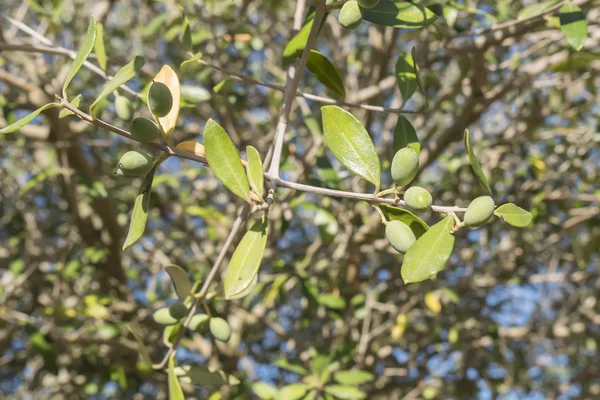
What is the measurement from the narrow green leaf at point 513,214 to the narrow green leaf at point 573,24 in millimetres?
598

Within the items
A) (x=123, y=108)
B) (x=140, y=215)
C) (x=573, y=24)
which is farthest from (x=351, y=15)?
(x=573, y=24)

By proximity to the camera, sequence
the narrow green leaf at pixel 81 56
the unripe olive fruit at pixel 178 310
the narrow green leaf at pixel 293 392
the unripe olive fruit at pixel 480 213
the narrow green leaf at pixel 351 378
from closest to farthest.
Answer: the unripe olive fruit at pixel 480 213 → the narrow green leaf at pixel 81 56 → the unripe olive fruit at pixel 178 310 → the narrow green leaf at pixel 293 392 → the narrow green leaf at pixel 351 378

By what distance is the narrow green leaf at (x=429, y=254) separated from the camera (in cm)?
73

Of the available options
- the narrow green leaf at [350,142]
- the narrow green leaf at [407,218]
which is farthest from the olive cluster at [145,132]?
the narrow green leaf at [407,218]

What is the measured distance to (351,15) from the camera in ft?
2.58

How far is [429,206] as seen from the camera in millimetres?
741

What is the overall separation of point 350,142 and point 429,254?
211mm

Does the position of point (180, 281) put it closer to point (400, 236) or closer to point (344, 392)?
point (400, 236)

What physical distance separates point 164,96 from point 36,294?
2.27 metres

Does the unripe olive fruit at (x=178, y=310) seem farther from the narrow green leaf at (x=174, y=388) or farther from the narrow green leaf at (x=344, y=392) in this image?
the narrow green leaf at (x=344, y=392)

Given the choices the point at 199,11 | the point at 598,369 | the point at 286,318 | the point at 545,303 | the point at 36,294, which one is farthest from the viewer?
the point at 545,303

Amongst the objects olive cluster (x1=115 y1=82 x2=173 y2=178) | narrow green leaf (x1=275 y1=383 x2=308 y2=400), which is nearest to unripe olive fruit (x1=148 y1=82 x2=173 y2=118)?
olive cluster (x1=115 y1=82 x2=173 y2=178)

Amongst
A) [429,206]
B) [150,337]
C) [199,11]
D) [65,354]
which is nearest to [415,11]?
[429,206]

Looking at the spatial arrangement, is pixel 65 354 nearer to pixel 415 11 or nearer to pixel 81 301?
pixel 81 301
